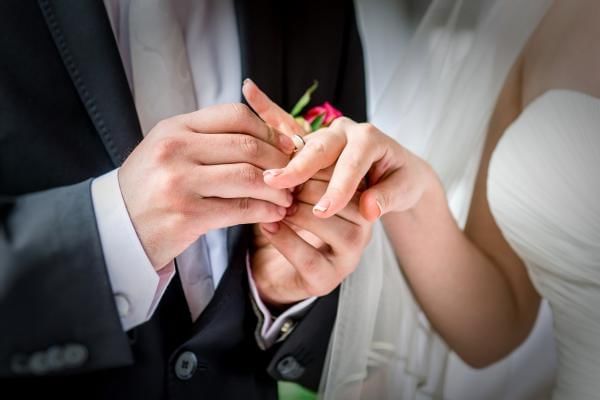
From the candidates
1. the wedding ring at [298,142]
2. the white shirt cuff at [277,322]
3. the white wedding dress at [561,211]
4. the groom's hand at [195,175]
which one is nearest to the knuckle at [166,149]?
the groom's hand at [195,175]

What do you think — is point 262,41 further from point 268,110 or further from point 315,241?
point 315,241

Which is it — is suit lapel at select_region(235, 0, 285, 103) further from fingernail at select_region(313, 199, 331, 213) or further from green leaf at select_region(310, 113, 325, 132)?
fingernail at select_region(313, 199, 331, 213)

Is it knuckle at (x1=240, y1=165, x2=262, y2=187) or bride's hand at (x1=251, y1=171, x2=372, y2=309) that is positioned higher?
knuckle at (x1=240, y1=165, x2=262, y2=187)

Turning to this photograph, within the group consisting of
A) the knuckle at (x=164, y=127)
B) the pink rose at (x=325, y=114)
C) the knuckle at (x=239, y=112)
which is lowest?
the pink rose at (x=325, y=114)

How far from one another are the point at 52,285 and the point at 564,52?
661 millimetres

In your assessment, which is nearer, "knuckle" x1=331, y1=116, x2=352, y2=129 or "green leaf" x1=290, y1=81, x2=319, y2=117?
→ "knuckle" x1=331, y1=116, x2=352, y2=129

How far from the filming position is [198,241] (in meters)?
0.50

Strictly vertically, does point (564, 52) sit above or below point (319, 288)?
above

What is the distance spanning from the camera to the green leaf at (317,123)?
0.54m

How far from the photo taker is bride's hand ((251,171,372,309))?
0.46 meters

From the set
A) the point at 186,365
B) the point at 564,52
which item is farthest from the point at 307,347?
the point at 564,52

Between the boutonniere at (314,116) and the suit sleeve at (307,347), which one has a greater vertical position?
the boutonniere at (314,116)

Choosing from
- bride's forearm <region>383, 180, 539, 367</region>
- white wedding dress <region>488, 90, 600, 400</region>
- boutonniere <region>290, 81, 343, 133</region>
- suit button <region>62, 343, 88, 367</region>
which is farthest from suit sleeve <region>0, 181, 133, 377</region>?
white wedding dress <region>488, 90, 600, 400</region>

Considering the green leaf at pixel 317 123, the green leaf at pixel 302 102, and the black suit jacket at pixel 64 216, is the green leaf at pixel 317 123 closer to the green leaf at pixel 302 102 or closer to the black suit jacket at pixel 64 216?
the green leaf at pixel 302 102
